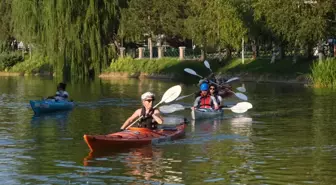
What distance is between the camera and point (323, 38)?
48781mm

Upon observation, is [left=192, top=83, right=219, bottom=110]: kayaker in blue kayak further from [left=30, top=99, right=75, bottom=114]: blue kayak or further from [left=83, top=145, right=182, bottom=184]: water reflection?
[left=83, top=145, right=182, bottom=184]: water reflection

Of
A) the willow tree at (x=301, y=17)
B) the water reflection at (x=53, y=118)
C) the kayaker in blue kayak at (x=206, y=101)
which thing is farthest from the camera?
the willow tree at (x=301, y=17)

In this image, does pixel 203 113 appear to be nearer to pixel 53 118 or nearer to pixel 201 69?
pixel 53 118

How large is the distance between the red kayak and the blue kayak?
33.1 feet

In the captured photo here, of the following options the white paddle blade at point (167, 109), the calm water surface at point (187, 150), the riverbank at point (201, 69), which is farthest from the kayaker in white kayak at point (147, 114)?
the riverbank at point (201, 69)

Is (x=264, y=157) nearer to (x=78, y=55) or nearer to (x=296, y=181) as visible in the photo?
(x=296, y=181)

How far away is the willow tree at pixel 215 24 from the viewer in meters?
63.2

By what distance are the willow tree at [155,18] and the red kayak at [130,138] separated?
50557 mm

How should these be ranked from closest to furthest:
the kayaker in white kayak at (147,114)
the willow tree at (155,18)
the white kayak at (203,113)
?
the kayaker in white kayak at (147,114) < the white kayak at (203,113) < the willow tree at (155,18)

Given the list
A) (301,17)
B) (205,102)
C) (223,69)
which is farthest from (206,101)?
(223,69)

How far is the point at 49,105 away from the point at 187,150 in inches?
507

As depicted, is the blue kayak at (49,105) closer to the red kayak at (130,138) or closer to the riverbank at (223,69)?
the red kayak at (130,138)

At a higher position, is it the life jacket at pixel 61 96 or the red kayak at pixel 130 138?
the life jacket at pixel 61 96

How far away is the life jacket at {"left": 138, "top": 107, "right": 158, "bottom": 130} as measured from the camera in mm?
22312
